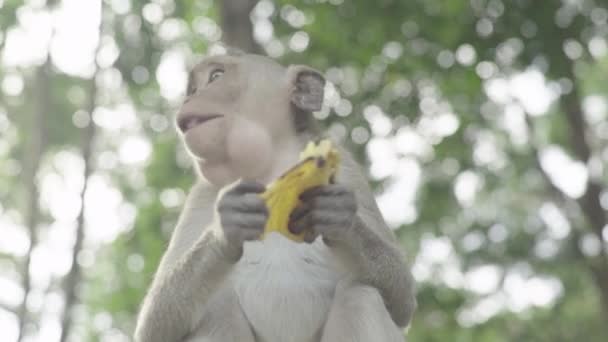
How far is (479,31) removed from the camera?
890cm

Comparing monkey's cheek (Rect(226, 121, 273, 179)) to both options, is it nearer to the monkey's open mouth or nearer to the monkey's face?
the monkey's face

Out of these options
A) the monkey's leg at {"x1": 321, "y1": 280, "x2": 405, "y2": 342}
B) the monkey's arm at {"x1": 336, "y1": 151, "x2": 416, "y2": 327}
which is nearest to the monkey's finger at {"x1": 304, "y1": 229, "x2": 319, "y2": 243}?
the monkey's arm at {"x1": 336, "y1": 151, "x2": 416, "y2": 327}

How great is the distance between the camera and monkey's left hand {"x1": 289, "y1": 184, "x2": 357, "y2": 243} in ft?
13.6

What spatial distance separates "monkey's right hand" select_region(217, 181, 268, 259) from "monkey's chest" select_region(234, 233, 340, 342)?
2.94ft

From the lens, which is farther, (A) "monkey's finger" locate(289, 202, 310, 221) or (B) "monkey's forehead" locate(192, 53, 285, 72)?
(B) "monkey's forehead" locate(192, 53, 285, 72)

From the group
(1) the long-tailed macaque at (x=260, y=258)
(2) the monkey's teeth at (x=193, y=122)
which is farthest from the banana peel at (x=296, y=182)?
(2) the monkey's teeth at (x=193, y=122)

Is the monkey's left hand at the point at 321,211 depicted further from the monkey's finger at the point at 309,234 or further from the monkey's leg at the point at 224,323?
the monkey's leg at the point at 224,323

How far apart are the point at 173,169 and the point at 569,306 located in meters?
6.15

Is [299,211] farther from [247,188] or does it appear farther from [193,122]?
[193,122]

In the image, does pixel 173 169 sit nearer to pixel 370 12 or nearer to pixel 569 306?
pixel 370 12

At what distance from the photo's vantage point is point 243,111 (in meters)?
5.11

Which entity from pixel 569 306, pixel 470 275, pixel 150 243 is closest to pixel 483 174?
pixel 470 275

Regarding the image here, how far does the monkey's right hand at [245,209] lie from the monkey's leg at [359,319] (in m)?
0.84

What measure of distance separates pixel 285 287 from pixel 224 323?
0.34 meters
